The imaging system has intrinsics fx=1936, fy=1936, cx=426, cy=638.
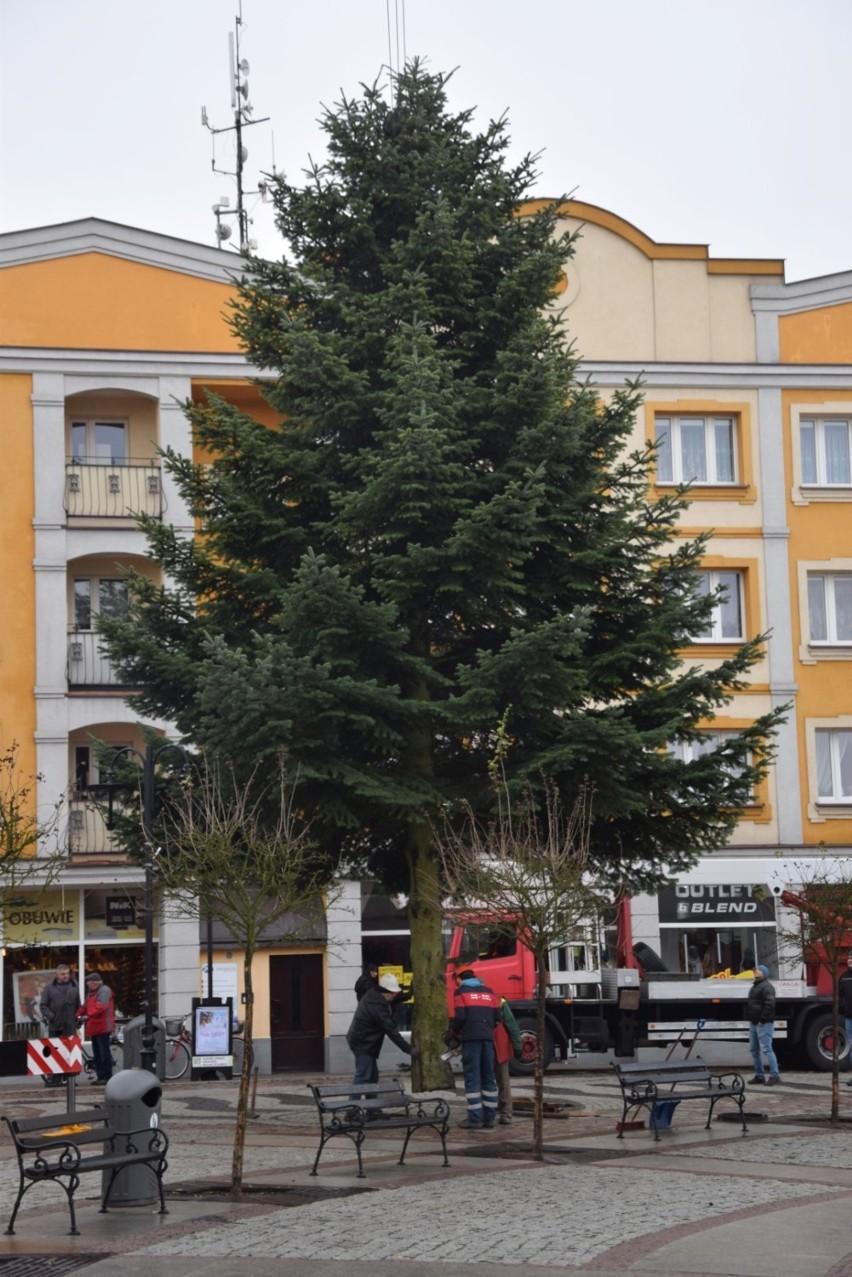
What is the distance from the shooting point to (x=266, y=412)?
37.3m

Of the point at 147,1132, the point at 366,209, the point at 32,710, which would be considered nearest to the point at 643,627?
the point at 366,209

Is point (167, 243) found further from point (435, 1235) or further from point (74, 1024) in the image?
point (435, 1235)

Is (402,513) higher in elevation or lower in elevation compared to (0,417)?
lower

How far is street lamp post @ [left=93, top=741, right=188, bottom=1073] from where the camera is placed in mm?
17359

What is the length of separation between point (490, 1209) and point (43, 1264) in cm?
338

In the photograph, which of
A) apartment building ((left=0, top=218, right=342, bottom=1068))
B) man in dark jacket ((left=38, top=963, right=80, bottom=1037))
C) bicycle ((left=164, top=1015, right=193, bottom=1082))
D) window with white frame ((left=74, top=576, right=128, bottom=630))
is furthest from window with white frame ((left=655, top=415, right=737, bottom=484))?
man in dark jacket ((left=38, top=963, right=80, bottom=1037))

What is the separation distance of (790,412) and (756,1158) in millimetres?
23413

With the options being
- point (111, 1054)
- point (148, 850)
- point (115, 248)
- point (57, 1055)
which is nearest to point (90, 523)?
point (115, 248)

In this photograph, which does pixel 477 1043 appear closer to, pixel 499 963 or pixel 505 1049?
pixel 505 1049

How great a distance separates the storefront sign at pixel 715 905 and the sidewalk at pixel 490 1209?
14.3 m

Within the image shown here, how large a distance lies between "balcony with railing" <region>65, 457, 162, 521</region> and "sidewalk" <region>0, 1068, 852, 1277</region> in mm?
16825

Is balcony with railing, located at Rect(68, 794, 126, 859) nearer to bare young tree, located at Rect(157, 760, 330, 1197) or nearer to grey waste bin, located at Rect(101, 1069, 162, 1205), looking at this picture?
bare young tree, located at Rect(157, 760, 330, 1197)

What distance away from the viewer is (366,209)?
2284 centimetres

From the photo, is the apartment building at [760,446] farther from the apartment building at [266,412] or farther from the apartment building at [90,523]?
the apartment building at [90,523]
